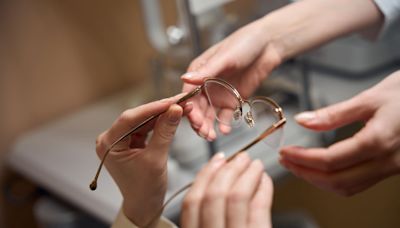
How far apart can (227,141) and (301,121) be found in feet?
0.89

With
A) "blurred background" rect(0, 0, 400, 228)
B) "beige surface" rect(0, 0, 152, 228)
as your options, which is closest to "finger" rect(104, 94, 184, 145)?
"blurred background" rect(0, 0, 400, 228)

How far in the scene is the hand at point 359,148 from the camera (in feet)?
1.76

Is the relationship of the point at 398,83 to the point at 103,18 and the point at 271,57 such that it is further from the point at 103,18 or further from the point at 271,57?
the point at 103,18

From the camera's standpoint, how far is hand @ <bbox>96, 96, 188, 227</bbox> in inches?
19.9

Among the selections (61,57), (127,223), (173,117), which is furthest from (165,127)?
(61,57)

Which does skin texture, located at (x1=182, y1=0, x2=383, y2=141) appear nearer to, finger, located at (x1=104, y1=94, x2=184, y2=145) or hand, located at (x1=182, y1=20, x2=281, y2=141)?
hand, located at (x1=182, y1=20, x2=281, y2=141)

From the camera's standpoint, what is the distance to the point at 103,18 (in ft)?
3.93

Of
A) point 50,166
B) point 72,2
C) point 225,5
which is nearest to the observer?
point 225,5

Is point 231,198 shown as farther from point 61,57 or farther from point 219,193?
point 61,57

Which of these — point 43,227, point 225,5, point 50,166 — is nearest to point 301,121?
point 225,5

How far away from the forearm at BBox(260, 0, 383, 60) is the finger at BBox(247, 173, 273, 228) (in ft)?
0.68

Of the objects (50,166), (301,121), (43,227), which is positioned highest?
(301,121)

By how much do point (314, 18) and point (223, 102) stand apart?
0.65 ft

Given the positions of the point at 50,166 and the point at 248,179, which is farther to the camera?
the point at 50,166
